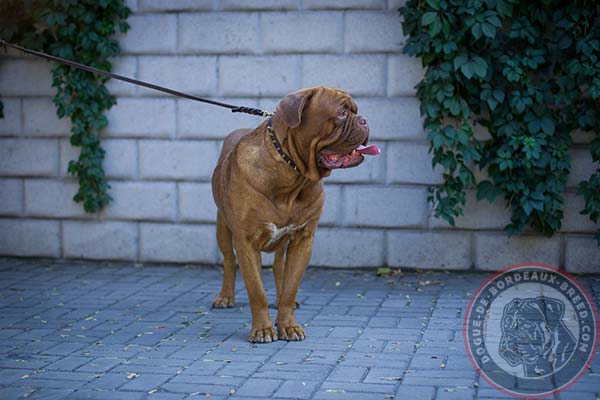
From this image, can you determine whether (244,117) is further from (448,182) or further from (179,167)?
(448,182)

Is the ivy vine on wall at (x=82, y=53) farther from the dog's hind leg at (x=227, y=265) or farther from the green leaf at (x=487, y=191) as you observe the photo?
the green leaf at (x=487, y=191)

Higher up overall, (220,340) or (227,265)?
(227,265)

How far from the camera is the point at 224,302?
6.18 metres

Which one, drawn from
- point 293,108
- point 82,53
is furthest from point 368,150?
point 82,53

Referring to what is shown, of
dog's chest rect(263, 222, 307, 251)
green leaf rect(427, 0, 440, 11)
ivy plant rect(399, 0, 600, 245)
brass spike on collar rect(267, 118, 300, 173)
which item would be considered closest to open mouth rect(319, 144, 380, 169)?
brass spike on collar rect(267, 118, 300, 173)

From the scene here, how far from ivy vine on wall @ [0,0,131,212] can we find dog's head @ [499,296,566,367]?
3.94 metres

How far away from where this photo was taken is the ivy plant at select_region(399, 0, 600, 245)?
21.8ft

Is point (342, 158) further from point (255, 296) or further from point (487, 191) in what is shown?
point (487, 191)

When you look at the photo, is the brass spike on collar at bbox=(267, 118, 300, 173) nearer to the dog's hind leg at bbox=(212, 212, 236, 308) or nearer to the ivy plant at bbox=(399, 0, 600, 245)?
the dog's hind leg at bbox=(212, 212, 236, 308)

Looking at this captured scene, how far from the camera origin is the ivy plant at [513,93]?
21.8 ft

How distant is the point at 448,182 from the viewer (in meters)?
7.07

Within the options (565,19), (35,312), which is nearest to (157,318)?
(35,312)

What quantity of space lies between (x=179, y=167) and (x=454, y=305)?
294 cm

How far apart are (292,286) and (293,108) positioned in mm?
1172
